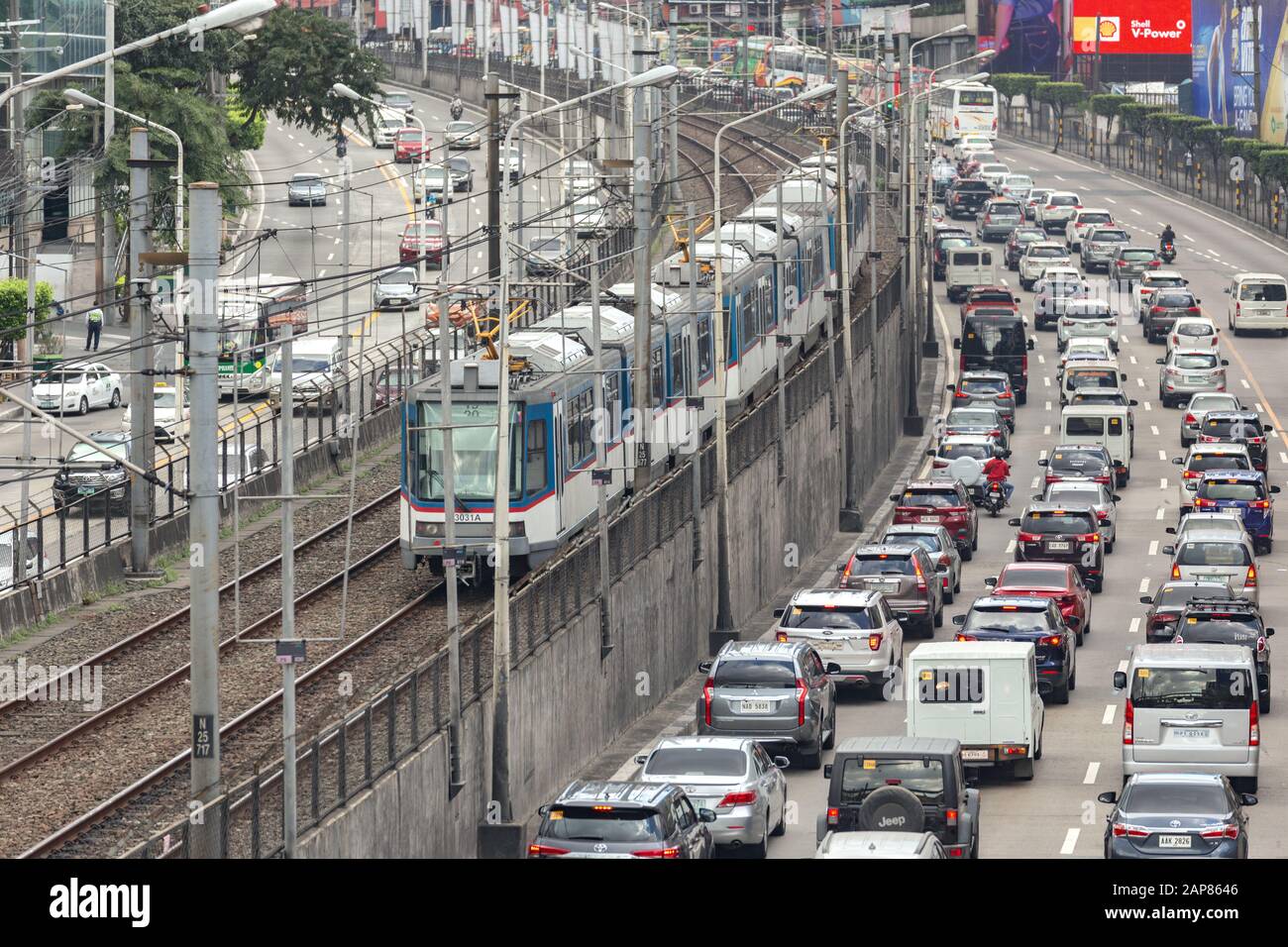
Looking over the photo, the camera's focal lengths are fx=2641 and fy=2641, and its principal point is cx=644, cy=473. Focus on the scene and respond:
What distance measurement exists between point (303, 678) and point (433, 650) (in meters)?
2.69

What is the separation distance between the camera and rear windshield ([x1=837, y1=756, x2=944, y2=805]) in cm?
2708

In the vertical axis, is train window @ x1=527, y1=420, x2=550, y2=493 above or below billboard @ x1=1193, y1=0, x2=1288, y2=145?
below

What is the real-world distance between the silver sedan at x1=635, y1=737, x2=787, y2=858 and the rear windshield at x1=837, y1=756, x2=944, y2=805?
134 centimetres

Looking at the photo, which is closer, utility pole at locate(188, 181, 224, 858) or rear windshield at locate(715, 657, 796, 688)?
utility pole at locate(188, 181, 224, 858)

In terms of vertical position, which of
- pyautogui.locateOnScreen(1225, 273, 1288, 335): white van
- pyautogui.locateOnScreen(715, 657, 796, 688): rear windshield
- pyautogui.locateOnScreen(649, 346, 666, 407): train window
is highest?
pyautogui.locateOnScreen(649, 346, 666, 407): train window

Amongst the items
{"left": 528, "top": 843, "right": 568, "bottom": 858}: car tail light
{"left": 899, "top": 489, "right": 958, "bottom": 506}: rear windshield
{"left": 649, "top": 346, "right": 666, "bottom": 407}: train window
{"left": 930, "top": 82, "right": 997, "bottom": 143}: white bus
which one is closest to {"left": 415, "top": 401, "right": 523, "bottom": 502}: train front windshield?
{"left": 649, "top": 346, "right": 666, "bottom": 407}: train window

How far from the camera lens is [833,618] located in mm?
38469

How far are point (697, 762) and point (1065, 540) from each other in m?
21.3

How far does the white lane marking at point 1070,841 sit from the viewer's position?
2897 centimetres

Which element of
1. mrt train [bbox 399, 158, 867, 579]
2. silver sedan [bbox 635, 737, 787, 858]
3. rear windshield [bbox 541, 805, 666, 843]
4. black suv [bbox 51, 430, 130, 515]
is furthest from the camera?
black suv [bbox 51, 430, 130, 515]

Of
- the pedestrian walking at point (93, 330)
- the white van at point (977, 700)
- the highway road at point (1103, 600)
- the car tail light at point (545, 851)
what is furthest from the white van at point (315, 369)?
the car tail light at point (545, 851)

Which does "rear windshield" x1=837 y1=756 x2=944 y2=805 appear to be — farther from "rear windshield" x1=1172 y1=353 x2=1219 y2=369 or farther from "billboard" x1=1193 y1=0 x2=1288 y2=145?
"billboard" x1=1193 y1=0 x2=1288 y2=145

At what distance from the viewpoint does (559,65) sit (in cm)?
15750

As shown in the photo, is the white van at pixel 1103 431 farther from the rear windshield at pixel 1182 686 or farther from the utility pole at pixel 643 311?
the rear windshield at pixel 1182 686
